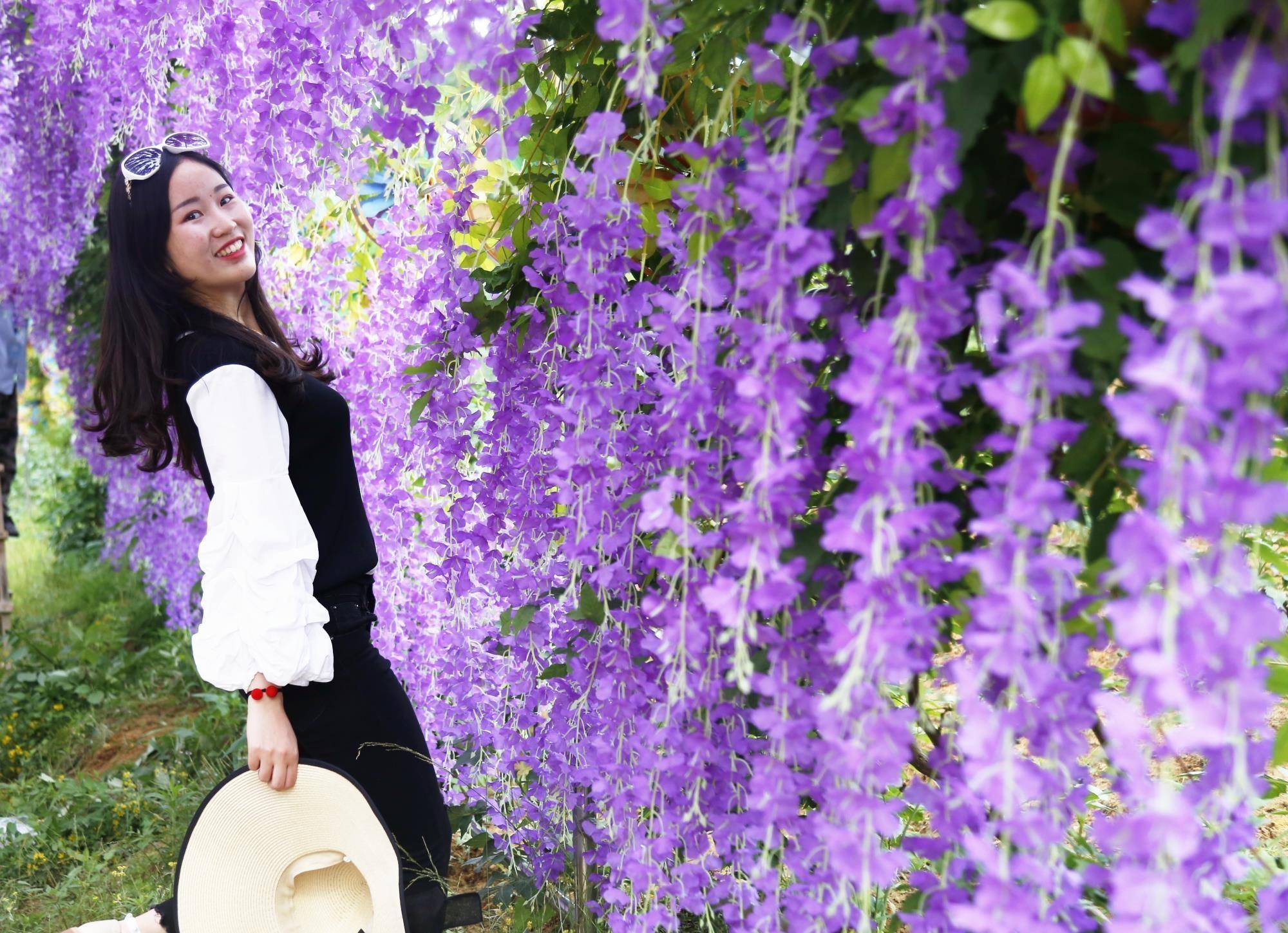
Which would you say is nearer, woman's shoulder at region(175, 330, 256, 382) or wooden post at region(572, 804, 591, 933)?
woman's shoulder at region(175, 330, 256, 382)

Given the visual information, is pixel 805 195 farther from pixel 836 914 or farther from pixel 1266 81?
pixel 836 914

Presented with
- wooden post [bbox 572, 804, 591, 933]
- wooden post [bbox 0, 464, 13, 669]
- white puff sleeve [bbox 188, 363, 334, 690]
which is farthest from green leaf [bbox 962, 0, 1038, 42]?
wooden post [bbox 0, 464, 13, 669]

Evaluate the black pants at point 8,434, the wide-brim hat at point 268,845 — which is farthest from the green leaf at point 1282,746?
the black pants at point 8,434

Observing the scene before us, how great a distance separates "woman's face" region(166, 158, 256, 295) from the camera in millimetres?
1795

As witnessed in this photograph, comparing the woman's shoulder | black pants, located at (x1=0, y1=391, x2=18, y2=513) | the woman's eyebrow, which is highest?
the woman's eyebrow

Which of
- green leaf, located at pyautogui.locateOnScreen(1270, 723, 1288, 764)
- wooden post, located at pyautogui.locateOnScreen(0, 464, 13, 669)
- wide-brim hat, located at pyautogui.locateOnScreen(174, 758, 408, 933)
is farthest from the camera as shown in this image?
wooden post, located at pyautogui.locateOnScreen(0, 464, 13, 669)

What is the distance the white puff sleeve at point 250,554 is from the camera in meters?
1.58

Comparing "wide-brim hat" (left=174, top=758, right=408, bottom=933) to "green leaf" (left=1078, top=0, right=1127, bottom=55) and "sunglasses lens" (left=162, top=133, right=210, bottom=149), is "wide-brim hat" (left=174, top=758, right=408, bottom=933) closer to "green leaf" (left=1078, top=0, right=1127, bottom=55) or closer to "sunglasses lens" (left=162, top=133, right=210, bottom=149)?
"sunglasses lens" (left=162, top=133, right=210, bottom=149)

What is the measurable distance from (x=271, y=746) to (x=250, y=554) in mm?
285

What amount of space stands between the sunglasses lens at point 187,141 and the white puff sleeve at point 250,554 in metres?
0.49

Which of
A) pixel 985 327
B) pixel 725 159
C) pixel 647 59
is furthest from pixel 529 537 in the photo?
pixel 985 327

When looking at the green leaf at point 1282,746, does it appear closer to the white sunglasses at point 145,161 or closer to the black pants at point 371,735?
the black pants at point 371,735

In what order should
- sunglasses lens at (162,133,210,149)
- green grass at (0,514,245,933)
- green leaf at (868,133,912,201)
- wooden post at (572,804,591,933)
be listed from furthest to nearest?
green grass at (0,514,245,933), wooden post at (572,804,591,933), sunglasses lens at (162,133,210,149), green leaf at (868,133,912,201)

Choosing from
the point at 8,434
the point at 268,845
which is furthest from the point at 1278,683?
the point at 8,434
